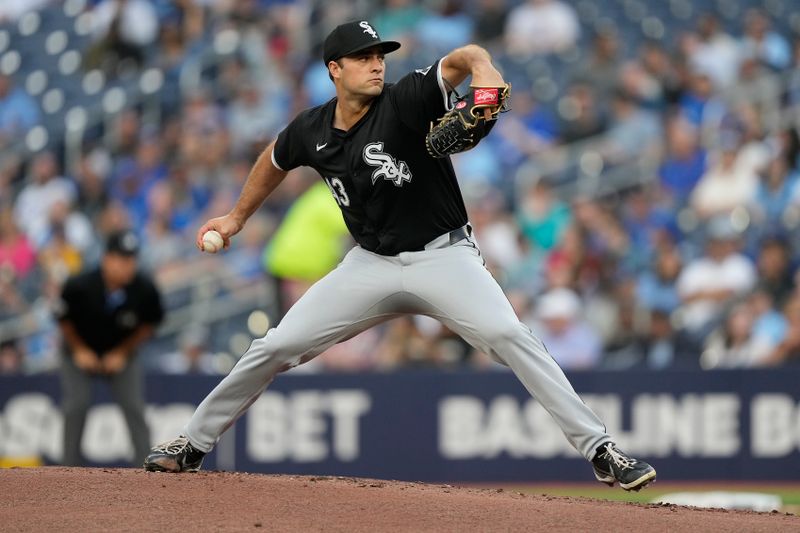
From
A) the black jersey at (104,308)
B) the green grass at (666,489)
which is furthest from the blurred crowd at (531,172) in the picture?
the black jersey at (104,308)

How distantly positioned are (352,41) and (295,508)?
81.6 inches

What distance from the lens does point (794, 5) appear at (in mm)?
15344

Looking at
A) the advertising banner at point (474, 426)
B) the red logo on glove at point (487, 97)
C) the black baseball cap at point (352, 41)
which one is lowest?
the advertising banner at point (474, 426)

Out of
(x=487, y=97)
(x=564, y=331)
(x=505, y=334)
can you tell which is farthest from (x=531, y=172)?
(x=487, y=97)

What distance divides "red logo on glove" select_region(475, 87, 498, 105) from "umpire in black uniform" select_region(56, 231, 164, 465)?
501 centimetres

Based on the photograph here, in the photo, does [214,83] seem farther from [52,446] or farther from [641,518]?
[641,518]

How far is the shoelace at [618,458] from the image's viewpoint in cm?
564

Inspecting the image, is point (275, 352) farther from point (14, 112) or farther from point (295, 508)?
point (14, 112)

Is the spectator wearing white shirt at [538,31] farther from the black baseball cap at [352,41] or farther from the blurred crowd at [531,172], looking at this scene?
the black baseball cap at [352,41]

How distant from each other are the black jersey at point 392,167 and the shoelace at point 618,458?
1.22m

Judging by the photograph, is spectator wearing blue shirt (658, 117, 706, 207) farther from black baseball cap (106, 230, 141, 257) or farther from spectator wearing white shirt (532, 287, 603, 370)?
black baseball cap (106, 230, 141, 257)

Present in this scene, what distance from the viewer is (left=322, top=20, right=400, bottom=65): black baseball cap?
18.8 ft

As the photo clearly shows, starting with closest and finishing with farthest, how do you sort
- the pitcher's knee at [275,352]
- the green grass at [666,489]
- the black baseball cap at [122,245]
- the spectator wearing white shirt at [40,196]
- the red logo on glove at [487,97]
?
the red logo on glove at [487,97]
the pitcher's knee at [275,352]
the black baseball cap at [122,245]
the green grass at [666,489]
the spectator wearing white shirt at [40,196]

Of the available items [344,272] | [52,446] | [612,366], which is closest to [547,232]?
[612,366]
